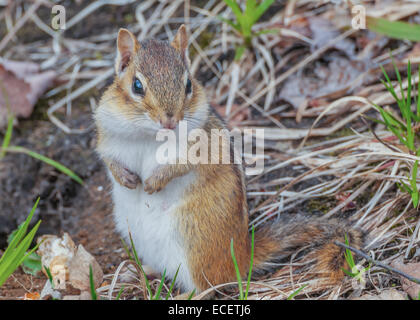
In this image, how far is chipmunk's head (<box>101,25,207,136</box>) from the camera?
2354 mm

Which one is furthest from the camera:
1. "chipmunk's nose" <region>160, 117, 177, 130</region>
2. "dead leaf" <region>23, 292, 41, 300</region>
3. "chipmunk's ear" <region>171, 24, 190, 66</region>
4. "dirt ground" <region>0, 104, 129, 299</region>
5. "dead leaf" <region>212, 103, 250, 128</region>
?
"dead leaf" <region>212, 103, 250, 128</region>

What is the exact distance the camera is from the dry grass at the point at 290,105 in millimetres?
2709

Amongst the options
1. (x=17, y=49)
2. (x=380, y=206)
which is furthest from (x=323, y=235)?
(x=17, y=49)

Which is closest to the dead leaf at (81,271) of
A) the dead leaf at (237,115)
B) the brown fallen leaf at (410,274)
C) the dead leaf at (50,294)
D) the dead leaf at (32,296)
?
the dead leaf at (50,294)

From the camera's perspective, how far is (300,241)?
2.76 meters

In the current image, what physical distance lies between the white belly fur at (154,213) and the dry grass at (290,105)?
17cm

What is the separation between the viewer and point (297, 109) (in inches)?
148

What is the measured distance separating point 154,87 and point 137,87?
0.12m

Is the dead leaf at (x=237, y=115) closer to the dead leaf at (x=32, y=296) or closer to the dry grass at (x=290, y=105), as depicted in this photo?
the dry grass at (x=290, y=105)

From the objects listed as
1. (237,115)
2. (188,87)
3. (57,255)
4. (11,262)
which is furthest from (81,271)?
(237,115)

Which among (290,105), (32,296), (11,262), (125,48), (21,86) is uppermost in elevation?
(125,48)

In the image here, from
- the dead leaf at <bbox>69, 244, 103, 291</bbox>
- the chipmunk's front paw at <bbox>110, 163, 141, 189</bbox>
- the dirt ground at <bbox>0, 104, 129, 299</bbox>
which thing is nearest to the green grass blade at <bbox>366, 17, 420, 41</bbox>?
the chipmunk's front paw at <bbox>110, 163, 141, 189</bbox>

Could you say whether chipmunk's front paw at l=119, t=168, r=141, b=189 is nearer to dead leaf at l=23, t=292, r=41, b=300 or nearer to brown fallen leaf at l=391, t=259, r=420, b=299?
dead leaf at l=23, t=292, r=41, b=300

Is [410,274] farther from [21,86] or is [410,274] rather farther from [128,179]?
[21,86]
